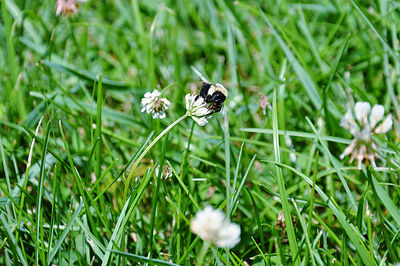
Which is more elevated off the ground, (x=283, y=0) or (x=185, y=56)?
(x=283, y=0)

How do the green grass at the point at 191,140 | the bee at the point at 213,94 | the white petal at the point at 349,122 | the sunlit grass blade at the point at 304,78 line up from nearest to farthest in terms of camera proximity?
the white petal at the point at 349,122 < the green grass at the point at 191,140 < the bee at the point at 213,94 < the sunlit grass blade at the point at 304,78

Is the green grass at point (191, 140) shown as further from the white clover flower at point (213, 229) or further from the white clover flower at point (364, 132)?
the white clover flower at point (213, 229)

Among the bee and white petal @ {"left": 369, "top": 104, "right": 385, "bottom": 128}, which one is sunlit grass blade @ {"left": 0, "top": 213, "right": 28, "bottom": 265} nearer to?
the bee

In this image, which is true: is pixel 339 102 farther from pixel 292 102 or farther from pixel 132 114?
pixel 132 114

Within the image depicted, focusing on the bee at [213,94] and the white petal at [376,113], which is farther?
the bee at [213,94]

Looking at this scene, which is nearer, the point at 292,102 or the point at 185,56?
the point at 292,102

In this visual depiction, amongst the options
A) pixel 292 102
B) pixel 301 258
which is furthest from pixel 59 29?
pixel 301 258

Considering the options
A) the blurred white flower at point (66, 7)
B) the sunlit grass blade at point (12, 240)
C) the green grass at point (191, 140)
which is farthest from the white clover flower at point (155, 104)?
the blurred white flower at point (66, 7)

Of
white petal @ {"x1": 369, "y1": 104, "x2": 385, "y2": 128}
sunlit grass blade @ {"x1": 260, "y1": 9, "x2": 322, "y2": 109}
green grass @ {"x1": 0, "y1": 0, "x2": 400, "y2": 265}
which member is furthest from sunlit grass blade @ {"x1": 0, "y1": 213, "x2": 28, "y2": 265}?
sunlit grass blade @ {"x1": 260, "y1": 9, "x2": 322, "y2": 109}

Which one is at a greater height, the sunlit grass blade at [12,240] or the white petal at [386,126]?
the white petal at [386,126]
